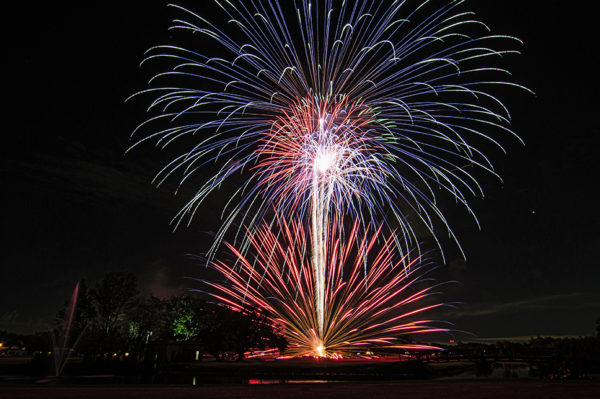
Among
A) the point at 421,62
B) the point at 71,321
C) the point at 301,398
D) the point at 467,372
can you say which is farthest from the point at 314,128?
the point at 71,321

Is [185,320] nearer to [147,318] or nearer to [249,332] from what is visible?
[147,318]

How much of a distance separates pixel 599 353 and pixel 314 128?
28389 mm

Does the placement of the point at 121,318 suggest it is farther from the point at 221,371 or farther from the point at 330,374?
the point at 330,374

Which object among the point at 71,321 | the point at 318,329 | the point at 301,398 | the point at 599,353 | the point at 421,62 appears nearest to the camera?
the point at 301,398

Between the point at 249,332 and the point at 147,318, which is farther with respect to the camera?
the point at 147,318

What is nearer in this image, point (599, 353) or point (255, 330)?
point (599, 353)

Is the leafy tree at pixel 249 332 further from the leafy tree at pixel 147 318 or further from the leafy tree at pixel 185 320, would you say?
the leafy tree at pixel 147 318

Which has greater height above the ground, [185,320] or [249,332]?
[185,320]

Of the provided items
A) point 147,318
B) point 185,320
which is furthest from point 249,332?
point 147,318

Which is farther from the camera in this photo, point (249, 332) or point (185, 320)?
point (185, 320)

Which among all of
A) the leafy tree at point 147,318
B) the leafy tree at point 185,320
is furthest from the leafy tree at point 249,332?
the leafy tree at point 147,318

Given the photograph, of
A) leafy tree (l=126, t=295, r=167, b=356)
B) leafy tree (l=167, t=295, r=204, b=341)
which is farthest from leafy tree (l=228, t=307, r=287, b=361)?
leafy tree (l=126, t=295, r=167, b=356)

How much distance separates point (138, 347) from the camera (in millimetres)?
48812

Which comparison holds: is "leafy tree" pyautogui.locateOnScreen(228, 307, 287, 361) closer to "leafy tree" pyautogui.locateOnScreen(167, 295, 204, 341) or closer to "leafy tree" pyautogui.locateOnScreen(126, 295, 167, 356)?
"leafy tree" pyautogui.locateOnScreen(167, 295, 204, 341)
